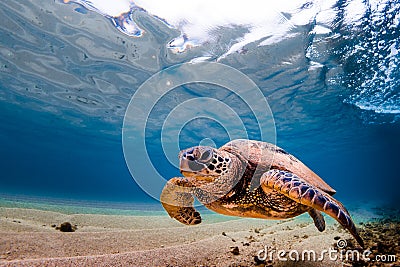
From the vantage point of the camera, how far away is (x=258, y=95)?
1716 centimetres

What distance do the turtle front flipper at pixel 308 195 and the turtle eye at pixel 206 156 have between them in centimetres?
83

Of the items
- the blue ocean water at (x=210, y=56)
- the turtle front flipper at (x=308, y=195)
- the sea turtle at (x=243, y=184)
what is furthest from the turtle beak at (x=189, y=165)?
the blue ocean water at (x=210, y=56)

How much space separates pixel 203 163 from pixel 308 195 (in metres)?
1.38

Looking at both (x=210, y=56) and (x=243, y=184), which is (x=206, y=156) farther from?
(x=210, y=56)

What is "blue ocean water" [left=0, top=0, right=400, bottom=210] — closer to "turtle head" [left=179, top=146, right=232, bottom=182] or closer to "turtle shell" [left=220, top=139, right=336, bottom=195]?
"turtle shell" [left=220, top=139, right=336, bottom=195]

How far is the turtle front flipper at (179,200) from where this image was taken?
393 centimetres

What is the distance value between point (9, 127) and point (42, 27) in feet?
110

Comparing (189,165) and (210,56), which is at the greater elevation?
(210,56)

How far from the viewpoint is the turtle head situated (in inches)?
120

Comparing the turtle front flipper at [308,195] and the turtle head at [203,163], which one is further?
the turtle head at [203,163]

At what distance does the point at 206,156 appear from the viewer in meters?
3.16

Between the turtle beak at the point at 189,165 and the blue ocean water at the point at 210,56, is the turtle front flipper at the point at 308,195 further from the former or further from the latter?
the blue ocean water at the point at 210,56

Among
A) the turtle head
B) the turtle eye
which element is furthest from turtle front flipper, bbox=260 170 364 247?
the turtle eye

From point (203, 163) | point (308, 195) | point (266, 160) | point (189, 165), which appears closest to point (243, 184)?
point (266, 160)
